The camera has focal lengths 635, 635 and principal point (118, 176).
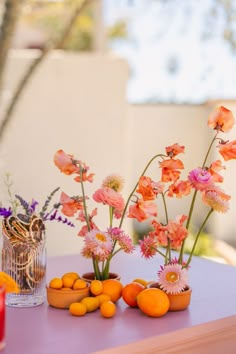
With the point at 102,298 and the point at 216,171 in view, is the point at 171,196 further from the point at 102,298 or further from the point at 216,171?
the point at 102,298

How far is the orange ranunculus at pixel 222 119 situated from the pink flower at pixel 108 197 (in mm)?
253

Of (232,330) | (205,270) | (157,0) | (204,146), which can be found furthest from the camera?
(157,0)

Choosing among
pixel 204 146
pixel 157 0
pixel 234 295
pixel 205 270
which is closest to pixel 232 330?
pixel 234 295

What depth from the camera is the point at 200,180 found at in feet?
4.22

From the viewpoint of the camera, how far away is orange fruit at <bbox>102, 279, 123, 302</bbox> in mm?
1339

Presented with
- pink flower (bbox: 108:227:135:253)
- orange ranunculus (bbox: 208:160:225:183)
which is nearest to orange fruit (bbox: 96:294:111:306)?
pink flower (bbox: 108:227:135:253)

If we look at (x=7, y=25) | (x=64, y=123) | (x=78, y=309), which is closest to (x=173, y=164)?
(x=78, y=309)

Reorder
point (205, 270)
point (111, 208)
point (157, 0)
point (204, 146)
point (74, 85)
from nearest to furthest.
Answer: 1. point (111, 208)
2. point (205, 270)
3. point (74, 85)
4. point (204, 146)
5. point (157, 0)

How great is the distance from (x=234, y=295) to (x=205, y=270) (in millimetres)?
244

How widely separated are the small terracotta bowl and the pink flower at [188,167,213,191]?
0.31 meters

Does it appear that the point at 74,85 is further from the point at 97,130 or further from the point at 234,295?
the point at 234,295

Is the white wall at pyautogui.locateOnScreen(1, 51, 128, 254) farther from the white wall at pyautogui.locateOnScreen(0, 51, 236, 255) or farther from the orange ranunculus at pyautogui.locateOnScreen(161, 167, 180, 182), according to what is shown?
the orange ranunculus at pyautogui.locateOnScreen(161, 167, 180, 182)

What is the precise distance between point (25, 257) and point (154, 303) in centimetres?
28

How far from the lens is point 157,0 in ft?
20.6
